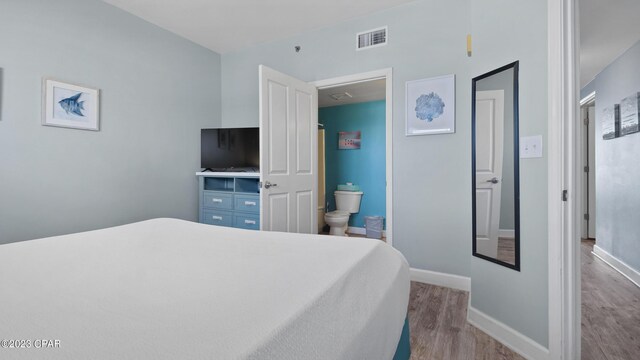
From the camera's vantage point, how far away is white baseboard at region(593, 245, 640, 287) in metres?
2.75

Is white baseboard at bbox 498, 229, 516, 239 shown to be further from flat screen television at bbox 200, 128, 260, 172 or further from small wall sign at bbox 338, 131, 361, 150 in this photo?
small wall sign at bbox 338, 131, 361, 150

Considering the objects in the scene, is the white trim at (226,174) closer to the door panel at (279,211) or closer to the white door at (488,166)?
the door panel at (279,211)

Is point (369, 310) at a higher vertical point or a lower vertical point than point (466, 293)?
higher

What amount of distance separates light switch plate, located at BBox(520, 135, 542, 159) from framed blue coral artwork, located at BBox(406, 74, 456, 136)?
0.93 metres

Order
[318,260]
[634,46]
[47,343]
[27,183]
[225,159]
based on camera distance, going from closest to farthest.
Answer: [47,343] → [318,260] → [27,183] → [634,46] → [225,159]

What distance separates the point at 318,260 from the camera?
107 cm

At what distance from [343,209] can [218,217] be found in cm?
223

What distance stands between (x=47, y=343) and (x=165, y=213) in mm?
3003

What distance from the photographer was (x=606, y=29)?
9.01 ft

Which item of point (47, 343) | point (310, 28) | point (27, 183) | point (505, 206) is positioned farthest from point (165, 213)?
point (505, 206)

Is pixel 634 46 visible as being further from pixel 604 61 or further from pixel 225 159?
pixel 225 159

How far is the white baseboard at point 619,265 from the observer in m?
2.75

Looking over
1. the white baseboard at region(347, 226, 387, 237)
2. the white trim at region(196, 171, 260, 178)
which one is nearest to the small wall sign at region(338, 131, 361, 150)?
the white baseboard at region(347, 226, 387, 237)

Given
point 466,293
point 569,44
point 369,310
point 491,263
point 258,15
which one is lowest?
point 466,293
